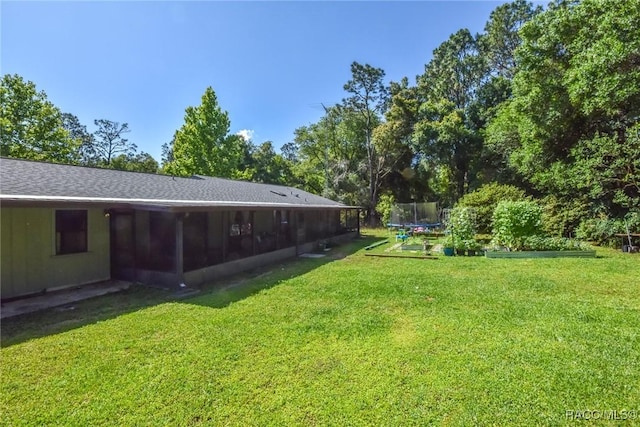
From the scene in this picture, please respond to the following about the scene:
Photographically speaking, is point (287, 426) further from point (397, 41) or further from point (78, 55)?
point (397, 41)

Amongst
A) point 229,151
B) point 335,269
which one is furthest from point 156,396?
point 229,151

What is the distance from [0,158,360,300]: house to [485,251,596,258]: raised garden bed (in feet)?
25.1

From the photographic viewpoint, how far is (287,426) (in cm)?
256

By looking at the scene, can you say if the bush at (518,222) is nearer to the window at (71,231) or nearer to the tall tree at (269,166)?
the window at (71,231)

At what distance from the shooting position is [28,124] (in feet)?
67.2

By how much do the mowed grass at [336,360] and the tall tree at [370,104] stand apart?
19.7 m

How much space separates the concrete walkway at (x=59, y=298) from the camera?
5266mm

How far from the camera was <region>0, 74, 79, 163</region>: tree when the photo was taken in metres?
19.6

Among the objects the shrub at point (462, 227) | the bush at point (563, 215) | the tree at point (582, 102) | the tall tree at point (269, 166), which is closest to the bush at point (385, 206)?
the tree at point (582, 102)

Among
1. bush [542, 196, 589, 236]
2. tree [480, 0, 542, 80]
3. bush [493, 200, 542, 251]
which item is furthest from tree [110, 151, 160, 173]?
bush [542, 196, 589, 236]

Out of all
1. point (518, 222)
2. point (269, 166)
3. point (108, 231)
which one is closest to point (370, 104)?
point (269, 166)

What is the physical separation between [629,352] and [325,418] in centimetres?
369

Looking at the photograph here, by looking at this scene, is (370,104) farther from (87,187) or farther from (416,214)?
(87,187)

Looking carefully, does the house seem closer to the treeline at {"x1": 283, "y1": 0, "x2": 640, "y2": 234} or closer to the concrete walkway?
the concrete walkway
